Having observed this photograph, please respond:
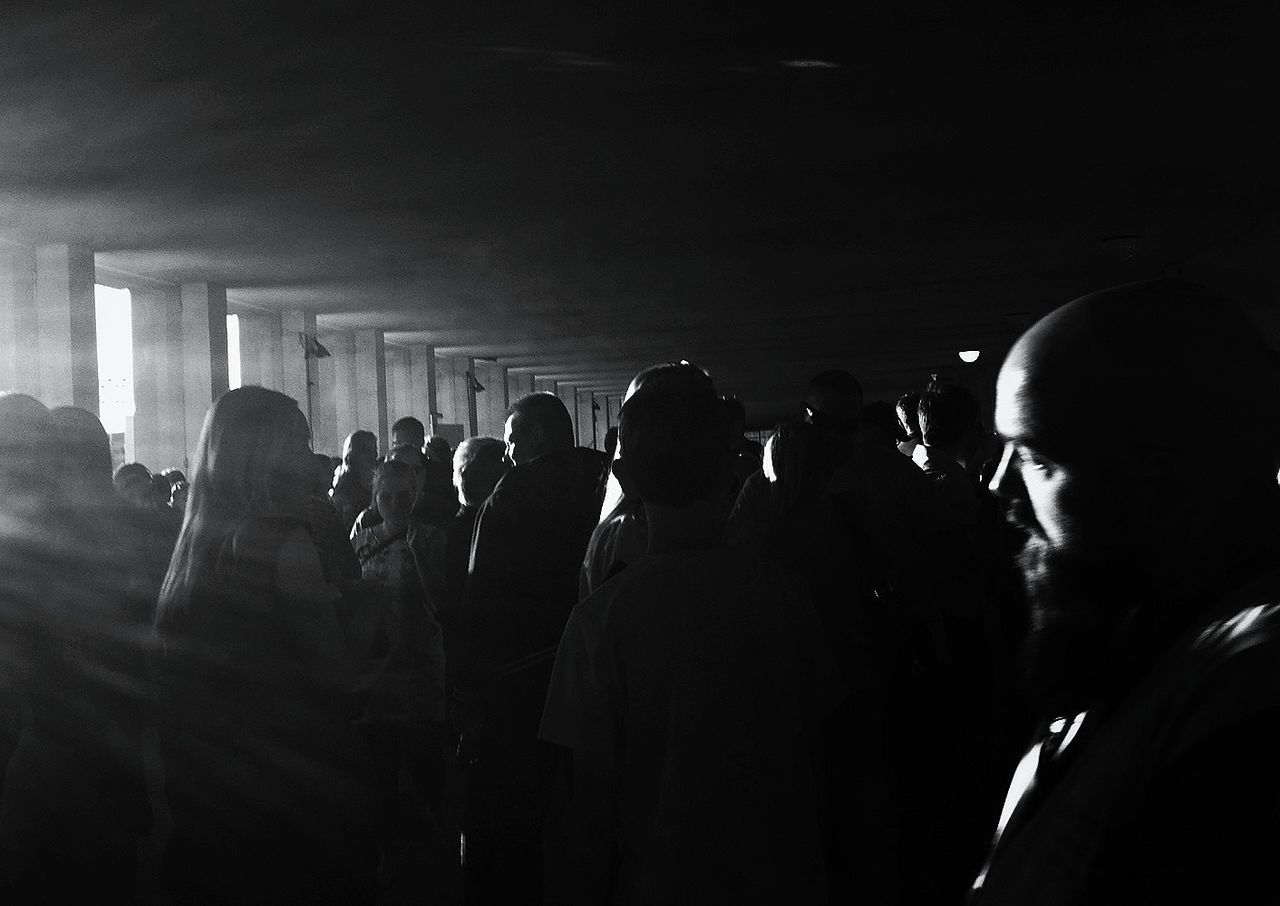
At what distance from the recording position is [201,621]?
2.19 metres

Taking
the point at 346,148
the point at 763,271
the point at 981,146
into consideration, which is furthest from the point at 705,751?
the point at 763,271

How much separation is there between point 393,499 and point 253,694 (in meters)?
2.54

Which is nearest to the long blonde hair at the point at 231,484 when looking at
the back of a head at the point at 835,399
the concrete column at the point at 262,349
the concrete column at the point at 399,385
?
the back of a head at the point at 835,399

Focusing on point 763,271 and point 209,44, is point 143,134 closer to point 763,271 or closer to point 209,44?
point 209,44

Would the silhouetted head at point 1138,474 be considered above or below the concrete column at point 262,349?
below

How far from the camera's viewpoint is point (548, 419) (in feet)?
11.0

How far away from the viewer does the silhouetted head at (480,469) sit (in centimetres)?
485

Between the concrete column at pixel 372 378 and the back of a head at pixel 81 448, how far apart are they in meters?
14.3

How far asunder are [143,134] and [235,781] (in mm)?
5548

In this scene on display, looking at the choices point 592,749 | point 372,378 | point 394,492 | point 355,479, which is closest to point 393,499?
point 394,492

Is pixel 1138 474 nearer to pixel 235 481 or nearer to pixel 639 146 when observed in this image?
pixel 235 481

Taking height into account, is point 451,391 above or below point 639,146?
below

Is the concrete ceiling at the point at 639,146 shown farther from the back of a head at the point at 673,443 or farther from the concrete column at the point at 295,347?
the back of a head at the point at 673,443

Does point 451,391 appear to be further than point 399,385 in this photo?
Yes
